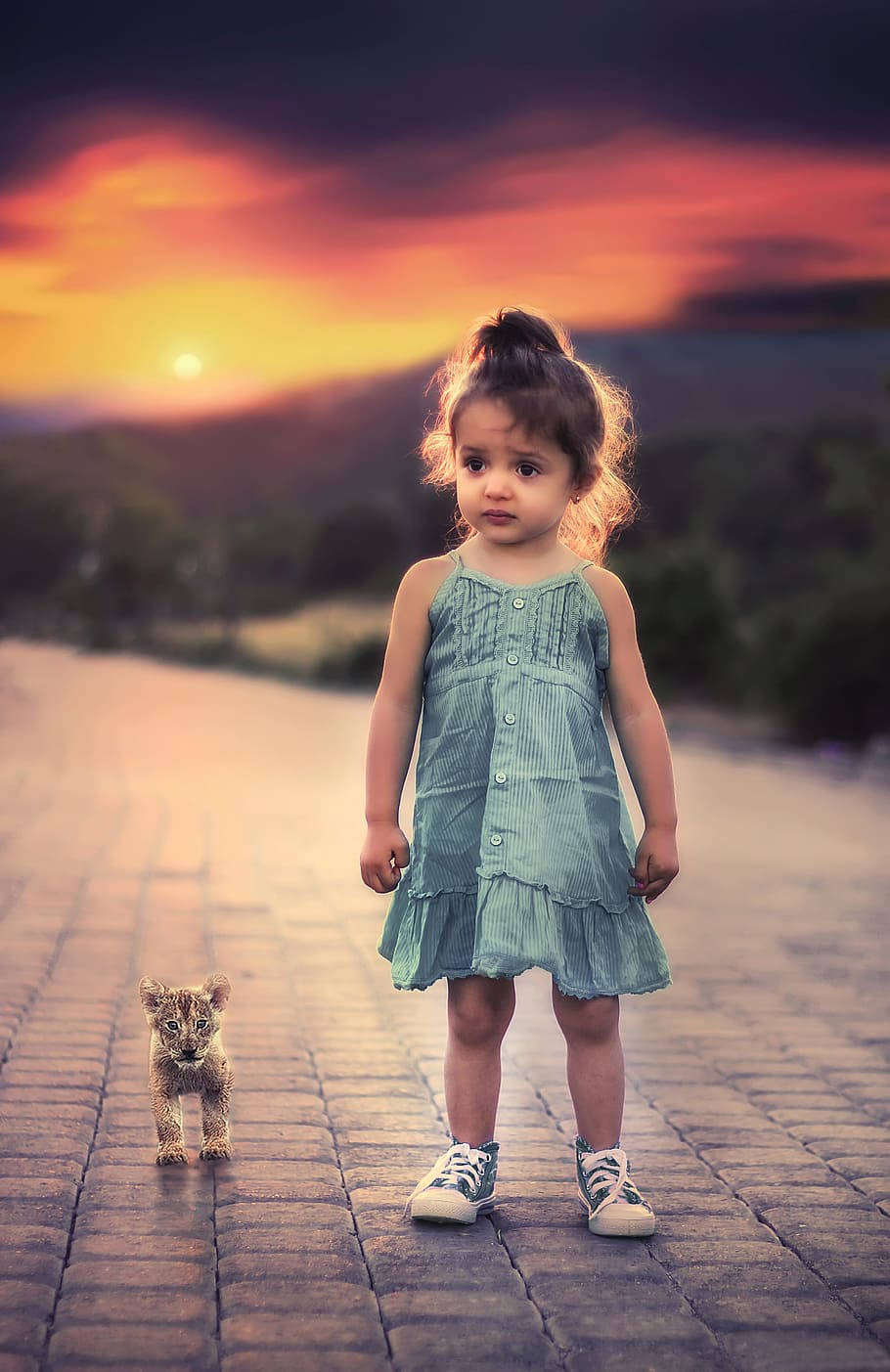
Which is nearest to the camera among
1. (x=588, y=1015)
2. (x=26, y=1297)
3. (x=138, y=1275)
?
(x=26, y=1297)

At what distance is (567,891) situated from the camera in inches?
117

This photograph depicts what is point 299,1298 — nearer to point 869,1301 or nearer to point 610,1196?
point 610,1196

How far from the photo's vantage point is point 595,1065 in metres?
3.10

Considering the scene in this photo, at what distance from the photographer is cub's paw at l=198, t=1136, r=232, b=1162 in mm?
3385

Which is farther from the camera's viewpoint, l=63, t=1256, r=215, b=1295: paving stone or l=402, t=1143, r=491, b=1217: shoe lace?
l=402, t=1143, r=491, b=1217: shoe lace

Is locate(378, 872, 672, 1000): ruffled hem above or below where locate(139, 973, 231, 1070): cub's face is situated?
above

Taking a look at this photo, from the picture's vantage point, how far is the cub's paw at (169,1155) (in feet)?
11.0

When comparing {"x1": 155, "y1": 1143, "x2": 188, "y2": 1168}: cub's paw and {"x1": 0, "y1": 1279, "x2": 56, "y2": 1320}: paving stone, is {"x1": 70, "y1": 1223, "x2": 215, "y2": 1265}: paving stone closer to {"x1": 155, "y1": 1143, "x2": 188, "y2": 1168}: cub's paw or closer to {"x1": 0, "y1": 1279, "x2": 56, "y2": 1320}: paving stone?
{"x1": 0, "y1": 1279, "x2": 56, "y2": 1320}: paving stone

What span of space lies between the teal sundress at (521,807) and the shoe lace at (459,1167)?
34 centimetres

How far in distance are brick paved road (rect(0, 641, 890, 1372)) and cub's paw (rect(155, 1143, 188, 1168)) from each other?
4 cm

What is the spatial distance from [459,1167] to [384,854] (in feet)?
1.98

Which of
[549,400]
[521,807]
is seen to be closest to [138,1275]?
[521,807]

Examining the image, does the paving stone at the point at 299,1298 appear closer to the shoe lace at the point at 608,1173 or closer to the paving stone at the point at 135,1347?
the paving stone at the point at 135,1347

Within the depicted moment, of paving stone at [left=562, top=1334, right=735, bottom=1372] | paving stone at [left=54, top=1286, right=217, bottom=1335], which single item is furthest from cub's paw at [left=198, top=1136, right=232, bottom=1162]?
paving stone at [left=562, top=1334, right=735, bottom=1372]
